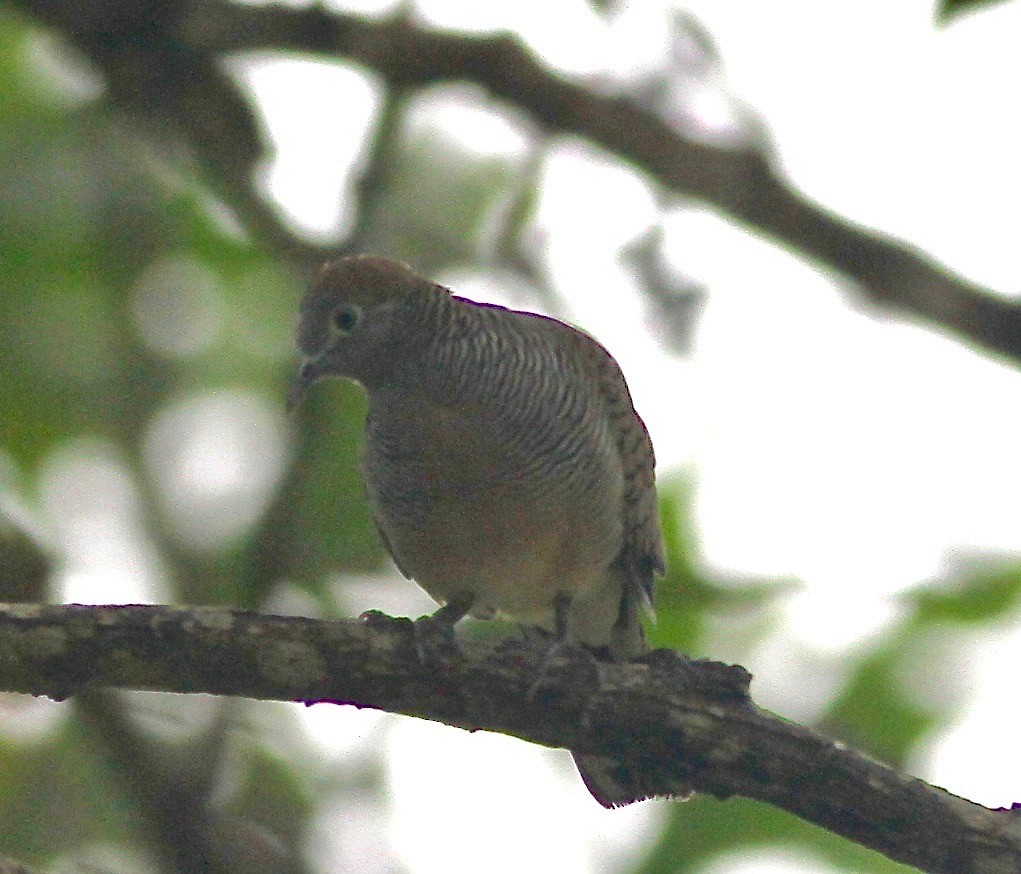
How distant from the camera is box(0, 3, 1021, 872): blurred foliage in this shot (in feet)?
19.4

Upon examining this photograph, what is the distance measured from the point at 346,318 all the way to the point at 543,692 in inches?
70.3

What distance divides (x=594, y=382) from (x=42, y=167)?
12.2 feet

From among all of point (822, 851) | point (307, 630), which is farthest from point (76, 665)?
point (822, 851)

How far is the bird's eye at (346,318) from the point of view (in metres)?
5.54

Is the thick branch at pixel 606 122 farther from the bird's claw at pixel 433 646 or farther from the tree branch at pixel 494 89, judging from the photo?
the bird's claw at pixel 433 646

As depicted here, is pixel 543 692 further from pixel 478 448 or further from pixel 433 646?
pixel 478 448

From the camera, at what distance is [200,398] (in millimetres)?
8070

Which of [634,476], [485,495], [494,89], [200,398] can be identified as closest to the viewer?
[485,495]

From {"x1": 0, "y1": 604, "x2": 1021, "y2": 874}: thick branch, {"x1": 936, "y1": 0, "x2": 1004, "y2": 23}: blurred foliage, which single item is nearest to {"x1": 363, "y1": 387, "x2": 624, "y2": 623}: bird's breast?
{"x1": 0, "y1": 604, "x2": 1021, "y2": 874}: thick branch

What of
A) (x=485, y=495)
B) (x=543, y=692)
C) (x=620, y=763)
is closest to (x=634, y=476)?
(x=485, y=495)

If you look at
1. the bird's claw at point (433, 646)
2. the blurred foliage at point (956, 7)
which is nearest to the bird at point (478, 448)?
the bird's claw at point (433, 646)

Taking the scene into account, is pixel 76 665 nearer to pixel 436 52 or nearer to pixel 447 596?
pixel 447 596

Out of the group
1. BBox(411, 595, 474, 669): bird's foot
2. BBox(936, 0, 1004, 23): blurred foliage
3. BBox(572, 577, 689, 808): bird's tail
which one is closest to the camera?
BBox(936, 0, 1004, 23): blurred foliage

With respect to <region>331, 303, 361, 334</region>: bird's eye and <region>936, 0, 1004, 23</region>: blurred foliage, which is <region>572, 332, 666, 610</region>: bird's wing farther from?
<region>936, 0, 1004, 23</region>: blurred foliage
